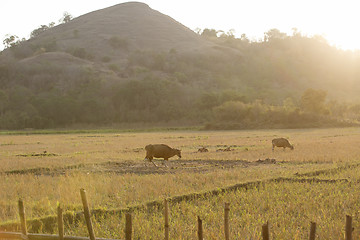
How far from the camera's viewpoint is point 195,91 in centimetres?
9875

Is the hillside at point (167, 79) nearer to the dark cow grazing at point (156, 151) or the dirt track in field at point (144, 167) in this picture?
the dirt track in field at point (144, 167)

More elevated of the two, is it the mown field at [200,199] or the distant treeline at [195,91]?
the distant treeline at [195,91]

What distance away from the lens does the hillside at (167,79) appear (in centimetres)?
7868

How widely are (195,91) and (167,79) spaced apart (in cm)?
883

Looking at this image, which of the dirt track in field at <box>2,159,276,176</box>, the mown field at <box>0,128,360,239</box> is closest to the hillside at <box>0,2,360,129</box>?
the dirt track in field at <box>2,159,276,176</box>

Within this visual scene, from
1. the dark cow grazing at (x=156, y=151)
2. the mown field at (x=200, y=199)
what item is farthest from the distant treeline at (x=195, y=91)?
the mown field at (x=200, y=199)

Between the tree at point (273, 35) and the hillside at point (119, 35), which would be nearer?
the hillside at point (119, 35)

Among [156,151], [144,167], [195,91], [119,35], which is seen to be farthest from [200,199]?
[119,35]

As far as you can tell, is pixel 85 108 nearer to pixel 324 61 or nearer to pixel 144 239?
pixel 144 239

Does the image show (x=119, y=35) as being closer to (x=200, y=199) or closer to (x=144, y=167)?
(x=144, y=167)

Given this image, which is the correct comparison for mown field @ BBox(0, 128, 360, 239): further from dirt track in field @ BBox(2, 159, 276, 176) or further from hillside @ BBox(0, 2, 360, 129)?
hillside @ BBox(0, 2, 360, 129)

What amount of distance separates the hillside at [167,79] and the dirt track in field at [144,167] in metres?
46.8

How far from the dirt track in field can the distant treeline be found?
46664 mm

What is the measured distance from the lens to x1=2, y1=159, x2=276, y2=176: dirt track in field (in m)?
15.2
